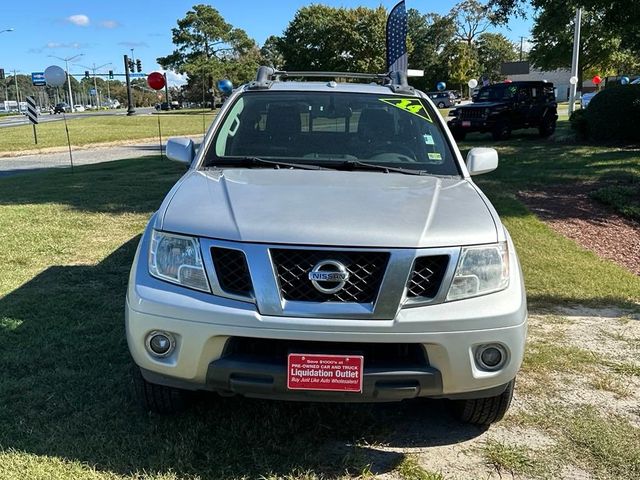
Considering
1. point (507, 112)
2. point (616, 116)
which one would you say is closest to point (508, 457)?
point (616, 116)

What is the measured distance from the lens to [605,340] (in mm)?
4301

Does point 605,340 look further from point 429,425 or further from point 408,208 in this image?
point 408,208

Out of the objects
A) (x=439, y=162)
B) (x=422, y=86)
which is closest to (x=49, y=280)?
(x=439, y=162)

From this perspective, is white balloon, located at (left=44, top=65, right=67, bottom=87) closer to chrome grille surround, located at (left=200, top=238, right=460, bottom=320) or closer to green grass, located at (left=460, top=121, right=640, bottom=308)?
green grass, located at (left=460, top=121, right=640, bottom=308)

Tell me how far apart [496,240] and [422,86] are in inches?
3391

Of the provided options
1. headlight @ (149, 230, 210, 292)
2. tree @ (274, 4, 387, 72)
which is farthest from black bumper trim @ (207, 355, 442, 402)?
tree @ (274, 4, 387, 72)

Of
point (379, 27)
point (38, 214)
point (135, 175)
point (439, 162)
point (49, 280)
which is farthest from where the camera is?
point (379, 27)

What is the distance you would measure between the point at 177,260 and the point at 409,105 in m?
2.21

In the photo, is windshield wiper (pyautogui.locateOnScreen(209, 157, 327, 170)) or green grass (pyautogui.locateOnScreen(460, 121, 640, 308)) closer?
windshield wiper (pyautogui.locateOnScreen(209, 157, 327, 170))

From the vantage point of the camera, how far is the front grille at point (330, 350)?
8.12ft

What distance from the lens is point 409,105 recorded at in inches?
163

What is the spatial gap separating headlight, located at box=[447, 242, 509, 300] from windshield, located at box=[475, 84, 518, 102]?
18.9m

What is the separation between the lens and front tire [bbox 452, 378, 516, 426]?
2.89m

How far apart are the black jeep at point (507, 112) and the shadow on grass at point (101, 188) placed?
10.4m
